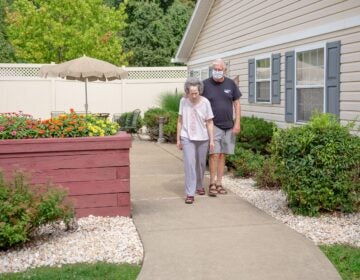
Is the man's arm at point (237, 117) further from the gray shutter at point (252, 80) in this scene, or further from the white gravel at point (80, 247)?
the gray shutter at point (252, 80)

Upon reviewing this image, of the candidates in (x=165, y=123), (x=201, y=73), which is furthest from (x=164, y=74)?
(x=165, y=123)

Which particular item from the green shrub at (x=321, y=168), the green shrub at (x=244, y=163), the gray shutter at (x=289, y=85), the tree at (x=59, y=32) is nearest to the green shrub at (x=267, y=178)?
the green shrub at (x=244, y=163)

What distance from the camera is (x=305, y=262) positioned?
16.0 ft

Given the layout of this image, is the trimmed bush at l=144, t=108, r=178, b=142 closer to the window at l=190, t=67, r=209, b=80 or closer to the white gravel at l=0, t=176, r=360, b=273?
the window at l=190, t=67, r=209, b=80

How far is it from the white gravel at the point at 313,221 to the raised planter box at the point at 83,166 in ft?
6.15

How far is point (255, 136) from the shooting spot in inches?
427

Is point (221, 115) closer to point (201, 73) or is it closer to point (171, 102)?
point (201, 73)

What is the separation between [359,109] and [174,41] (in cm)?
2640

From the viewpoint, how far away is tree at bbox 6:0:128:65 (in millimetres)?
22531

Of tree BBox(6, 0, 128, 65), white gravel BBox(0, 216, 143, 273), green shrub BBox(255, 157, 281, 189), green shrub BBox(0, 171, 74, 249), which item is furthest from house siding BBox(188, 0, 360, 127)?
tree BBox(6, 0, 128, 65)

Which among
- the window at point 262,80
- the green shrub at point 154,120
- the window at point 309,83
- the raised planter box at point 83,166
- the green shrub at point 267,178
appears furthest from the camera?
the green shrub at point 154,120

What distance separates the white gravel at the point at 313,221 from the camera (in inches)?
222

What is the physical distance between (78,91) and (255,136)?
10640 mm

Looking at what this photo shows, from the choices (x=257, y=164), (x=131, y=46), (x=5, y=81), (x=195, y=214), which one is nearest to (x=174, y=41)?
(x=131, y=46)
